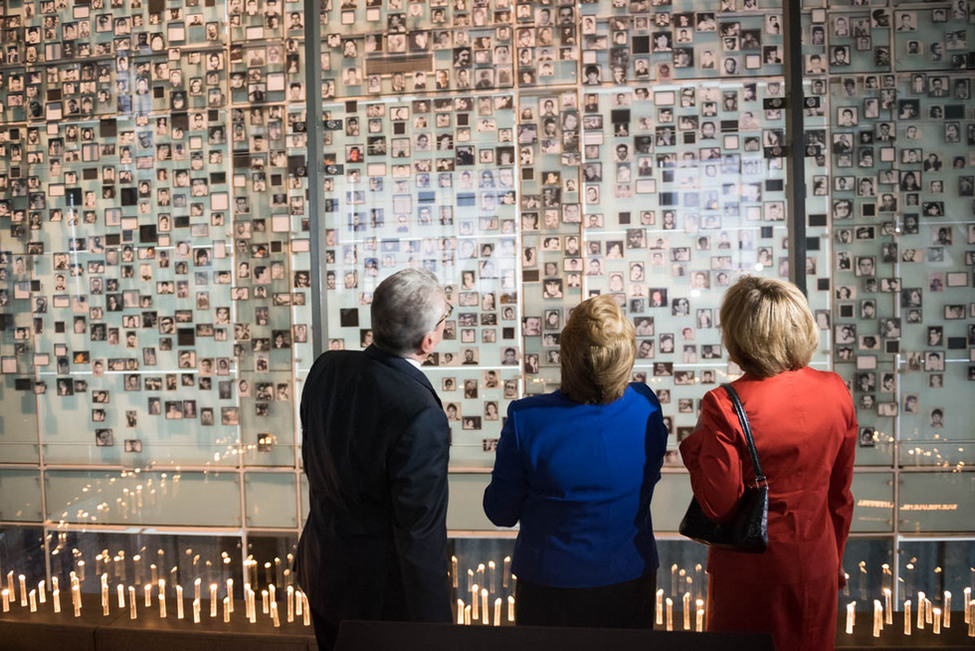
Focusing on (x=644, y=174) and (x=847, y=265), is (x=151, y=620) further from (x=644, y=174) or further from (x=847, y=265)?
(x=847, y=265)

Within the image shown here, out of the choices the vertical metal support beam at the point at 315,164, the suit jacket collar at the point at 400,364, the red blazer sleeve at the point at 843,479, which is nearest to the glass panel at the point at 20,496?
the vertical metal support beam at the point at 315,164

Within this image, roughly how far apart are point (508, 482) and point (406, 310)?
0.54 meters

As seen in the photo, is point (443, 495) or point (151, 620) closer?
point (443, 495)

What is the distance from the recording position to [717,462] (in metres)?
1.86

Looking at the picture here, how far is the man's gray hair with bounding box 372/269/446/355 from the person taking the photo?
198 centimetres

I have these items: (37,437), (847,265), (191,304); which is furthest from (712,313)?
(37,437)

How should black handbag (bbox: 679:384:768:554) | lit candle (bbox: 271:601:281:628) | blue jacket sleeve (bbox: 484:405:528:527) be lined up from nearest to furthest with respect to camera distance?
black handbag (bbox: 679:384:768:554) < blue jacket sleeve (bbox: 484:405:528:527) < lit candle (bbox: 271:601:281:628)

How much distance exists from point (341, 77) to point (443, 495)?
2449 mm

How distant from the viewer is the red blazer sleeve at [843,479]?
1.99 m

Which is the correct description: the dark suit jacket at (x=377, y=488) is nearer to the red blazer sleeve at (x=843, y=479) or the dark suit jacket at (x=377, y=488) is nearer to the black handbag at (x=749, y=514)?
the black handbag at (x=749, y=514)

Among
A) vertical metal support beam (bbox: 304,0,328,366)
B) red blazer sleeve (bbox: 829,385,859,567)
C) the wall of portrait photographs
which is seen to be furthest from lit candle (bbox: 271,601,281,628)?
red blazer sleeve (bbox: 829,385,859,567)

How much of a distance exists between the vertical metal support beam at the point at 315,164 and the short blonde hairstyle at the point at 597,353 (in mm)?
1793

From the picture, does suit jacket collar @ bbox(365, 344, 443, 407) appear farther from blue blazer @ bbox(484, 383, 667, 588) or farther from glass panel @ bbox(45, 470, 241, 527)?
glass panel @ bbox(45, 470, 241, 527)

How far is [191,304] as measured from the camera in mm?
3840
